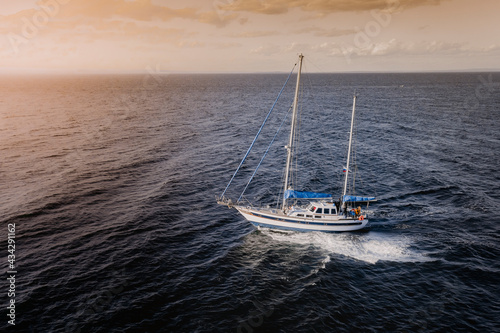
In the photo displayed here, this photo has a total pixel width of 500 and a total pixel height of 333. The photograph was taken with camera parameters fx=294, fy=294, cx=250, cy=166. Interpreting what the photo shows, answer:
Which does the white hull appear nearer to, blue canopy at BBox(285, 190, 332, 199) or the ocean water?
the ocean water

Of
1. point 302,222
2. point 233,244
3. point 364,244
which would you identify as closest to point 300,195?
point 302,222

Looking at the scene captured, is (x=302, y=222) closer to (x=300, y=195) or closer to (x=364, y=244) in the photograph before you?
(x=300, y=195)

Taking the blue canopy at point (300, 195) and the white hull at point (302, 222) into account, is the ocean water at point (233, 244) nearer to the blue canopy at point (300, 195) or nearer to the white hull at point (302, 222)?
the white hull at point (302, 222)

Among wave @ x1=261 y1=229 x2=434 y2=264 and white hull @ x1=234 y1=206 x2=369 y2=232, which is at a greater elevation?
white hull @ x1=234 y1=206 x2=369 y2=232

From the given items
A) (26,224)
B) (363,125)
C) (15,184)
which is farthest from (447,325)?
(363,125)

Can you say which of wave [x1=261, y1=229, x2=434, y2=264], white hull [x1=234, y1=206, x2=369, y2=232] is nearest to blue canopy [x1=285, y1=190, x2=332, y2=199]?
white hull [x1=234, y1=206, x2=369, y2=232]

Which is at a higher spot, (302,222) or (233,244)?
(302,222)

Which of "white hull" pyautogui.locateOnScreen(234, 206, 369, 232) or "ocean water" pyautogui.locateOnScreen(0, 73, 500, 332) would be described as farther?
"white hull" pyautogui.locateOnScreen(234, 206, 369, 232)

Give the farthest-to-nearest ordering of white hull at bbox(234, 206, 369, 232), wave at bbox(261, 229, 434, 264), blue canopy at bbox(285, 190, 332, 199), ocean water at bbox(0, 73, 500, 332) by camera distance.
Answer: blue canopy at bbox(285, 190, 332, 199)
white hull at bbox(234, 206, 369, 232)
wave at bbox(261, 229, 434, 264)
ocean water at bbox(0, 73, 500, 332)
